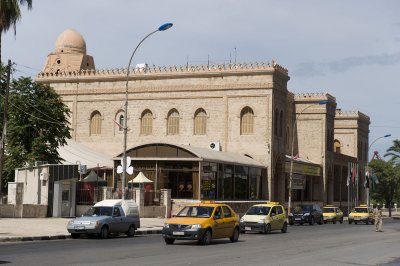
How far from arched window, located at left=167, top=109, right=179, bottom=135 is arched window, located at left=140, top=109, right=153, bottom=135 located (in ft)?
5.72

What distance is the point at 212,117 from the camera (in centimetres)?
5638

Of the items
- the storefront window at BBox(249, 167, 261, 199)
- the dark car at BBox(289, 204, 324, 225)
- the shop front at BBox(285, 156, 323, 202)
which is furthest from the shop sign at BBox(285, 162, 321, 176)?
the dark car at BBox(289, 204, 324, 225)

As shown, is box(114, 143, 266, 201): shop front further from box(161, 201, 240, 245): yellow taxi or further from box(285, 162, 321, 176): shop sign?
box(161, 201, 240, 245): yellow taxi

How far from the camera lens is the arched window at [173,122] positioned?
5796cm

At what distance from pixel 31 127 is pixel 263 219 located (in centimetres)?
2170

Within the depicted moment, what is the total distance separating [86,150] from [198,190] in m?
13.0

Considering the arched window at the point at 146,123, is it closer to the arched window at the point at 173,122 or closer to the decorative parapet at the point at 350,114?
the arched window at the point at 173,122

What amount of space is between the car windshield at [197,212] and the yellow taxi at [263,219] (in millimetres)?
7869

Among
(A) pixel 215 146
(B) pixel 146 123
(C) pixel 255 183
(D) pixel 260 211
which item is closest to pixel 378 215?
(D) pixel 260 211

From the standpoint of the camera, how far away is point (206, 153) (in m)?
47.4

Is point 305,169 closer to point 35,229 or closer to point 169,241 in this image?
point 35,229

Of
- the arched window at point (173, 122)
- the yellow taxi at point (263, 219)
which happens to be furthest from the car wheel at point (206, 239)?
the arched window at point (173, 122)

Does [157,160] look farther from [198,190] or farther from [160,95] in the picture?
[160,95]

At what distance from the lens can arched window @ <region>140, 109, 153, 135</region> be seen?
59.0 meters
